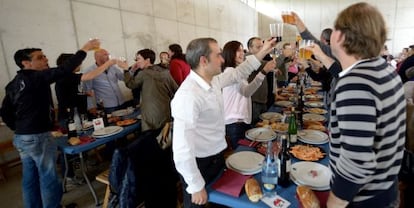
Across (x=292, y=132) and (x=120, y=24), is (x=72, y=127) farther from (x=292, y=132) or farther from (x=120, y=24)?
(x=120, y=24)

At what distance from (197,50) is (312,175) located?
997 mm

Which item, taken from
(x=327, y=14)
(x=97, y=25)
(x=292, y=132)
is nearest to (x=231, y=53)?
(x=292, y=132)

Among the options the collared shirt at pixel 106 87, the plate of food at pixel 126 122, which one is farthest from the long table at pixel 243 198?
the collared shirt at pixel 106 87

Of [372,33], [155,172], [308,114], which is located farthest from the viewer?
[308,114]

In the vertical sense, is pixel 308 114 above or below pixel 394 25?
below

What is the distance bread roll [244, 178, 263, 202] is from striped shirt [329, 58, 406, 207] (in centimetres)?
36

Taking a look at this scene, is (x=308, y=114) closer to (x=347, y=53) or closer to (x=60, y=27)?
(x=347, y=53)

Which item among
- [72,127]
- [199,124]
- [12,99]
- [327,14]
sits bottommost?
[72,127]

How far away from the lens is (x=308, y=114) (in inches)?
102

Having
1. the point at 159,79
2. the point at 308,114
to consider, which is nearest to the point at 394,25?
the point at 308,114

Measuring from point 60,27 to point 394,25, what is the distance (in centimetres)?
1284

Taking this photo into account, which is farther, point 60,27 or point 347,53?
point 60,27

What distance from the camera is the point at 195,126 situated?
1.26 m

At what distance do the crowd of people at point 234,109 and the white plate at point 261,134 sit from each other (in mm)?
302
